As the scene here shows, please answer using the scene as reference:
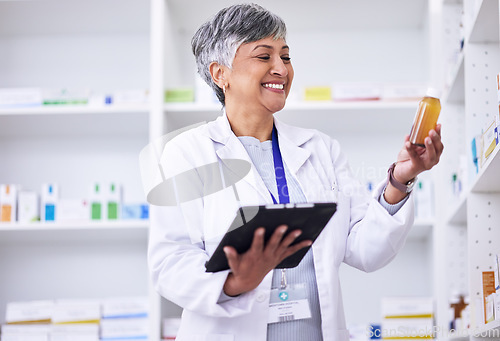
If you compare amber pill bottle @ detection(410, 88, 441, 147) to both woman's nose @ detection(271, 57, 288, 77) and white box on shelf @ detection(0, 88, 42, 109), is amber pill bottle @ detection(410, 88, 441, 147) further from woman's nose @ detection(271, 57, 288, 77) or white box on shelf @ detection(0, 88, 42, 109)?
white box on shelf @ detection(0, 88, 42, 109)

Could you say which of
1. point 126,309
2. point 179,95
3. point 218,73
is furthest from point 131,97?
point 218,73

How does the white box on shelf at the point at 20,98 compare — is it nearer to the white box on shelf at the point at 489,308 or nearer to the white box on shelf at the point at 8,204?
the white box on shelf at the point at 8,204

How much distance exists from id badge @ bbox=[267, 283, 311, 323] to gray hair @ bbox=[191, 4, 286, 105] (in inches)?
24.0

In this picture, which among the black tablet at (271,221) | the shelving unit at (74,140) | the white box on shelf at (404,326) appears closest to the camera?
the black tablet at (271,221)

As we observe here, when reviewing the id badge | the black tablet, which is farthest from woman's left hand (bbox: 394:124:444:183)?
the id badge

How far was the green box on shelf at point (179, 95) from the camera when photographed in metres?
3.26

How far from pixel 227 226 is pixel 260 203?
10cm

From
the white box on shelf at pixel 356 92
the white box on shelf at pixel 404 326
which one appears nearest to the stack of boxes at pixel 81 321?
the white box on shelf at pixel 404 326

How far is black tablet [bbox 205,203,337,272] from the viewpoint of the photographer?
4.22 feet

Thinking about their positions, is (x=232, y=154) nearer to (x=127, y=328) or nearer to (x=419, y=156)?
(x=419, y=156)

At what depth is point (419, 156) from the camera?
4.76 feet

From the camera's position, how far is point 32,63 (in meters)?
3.71

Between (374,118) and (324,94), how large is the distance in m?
0.29

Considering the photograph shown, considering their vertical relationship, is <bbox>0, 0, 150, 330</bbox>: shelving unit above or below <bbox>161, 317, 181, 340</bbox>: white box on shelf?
above
